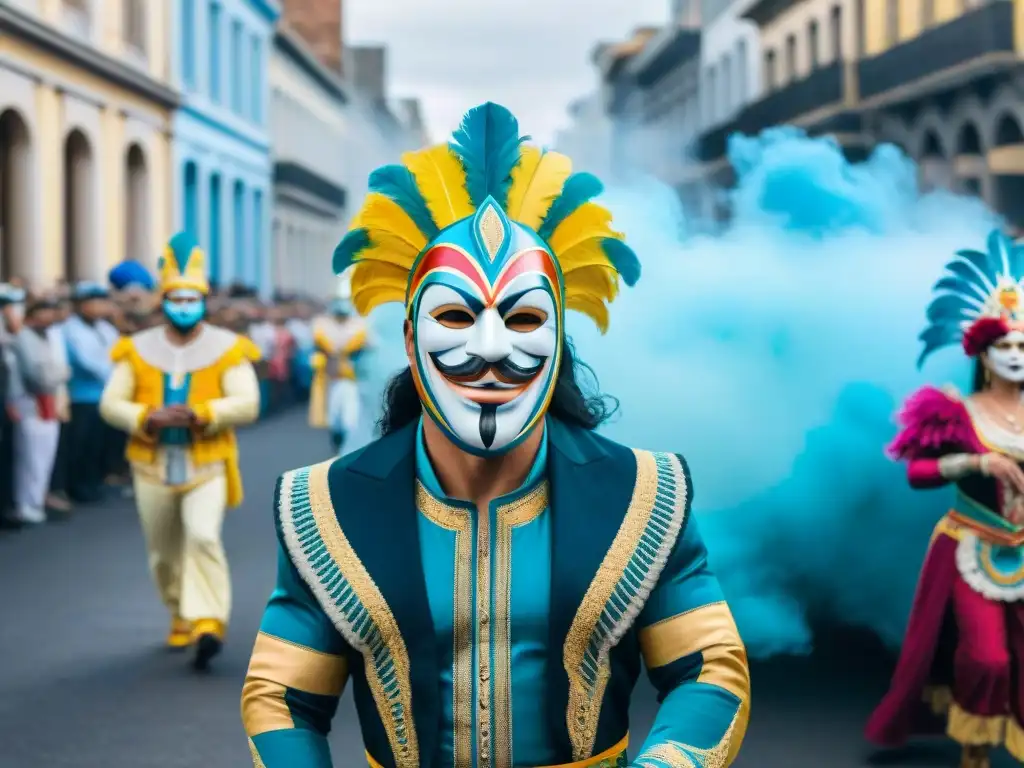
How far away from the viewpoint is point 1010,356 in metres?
6.20

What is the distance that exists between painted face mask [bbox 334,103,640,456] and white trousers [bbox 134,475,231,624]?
4991 millimetres

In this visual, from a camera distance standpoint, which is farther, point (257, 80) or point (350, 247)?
point (257, 80)

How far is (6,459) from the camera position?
13.3m

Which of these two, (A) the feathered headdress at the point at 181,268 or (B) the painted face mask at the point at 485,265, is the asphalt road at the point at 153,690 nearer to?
(A) the feathered headdress at the point at 181,268

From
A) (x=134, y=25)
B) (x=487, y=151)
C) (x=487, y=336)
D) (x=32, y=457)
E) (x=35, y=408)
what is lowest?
(x=32, y=457)

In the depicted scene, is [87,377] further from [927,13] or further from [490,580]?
[927,13]

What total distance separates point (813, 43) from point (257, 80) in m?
14.1

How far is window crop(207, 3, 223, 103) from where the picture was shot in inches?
1419

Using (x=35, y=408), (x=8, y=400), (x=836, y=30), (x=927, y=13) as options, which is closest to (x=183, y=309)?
(x=8, y=400)

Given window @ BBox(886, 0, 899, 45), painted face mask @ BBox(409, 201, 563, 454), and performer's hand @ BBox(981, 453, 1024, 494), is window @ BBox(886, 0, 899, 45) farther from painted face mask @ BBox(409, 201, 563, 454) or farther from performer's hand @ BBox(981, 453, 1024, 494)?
painted face mask @ BBox(409, 201, 563, 454)

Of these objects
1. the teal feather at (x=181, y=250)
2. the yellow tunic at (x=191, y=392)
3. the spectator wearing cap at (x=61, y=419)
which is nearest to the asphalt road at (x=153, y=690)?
the yellow tunic at (x=191, y=392)

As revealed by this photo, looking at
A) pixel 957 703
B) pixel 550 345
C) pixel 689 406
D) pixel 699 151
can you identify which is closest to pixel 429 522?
pixel 550 345

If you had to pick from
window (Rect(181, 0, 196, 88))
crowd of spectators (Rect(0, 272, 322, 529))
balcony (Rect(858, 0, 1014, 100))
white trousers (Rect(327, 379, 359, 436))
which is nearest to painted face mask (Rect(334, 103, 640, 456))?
crowd of spectators (Rect(0, 272, 322, 529))

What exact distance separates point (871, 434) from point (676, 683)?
179 inches
